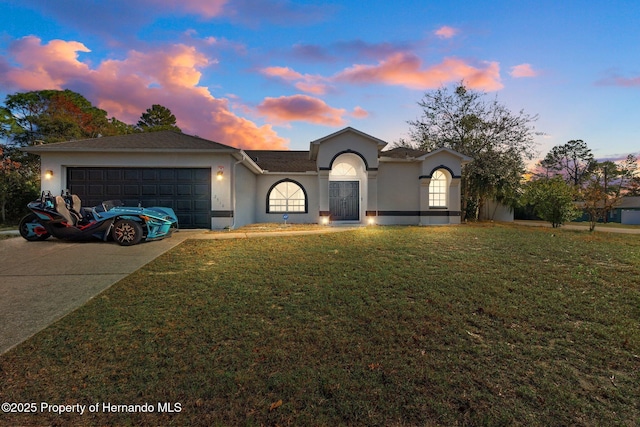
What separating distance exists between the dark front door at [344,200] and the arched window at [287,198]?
5.51 feet

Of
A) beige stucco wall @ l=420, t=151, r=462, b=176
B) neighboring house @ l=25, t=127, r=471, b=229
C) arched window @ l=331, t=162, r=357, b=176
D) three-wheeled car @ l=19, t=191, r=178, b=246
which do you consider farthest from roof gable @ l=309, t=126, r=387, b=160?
three-wheeled car @ l=19, t=191, r=178, b=246

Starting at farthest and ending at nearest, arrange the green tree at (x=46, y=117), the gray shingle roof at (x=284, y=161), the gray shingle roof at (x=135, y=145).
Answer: the green tree at (x=46, y=117)
the gray shingle roof at (x=284, y=161)
the gray shingle roof at (x=135, y=145)

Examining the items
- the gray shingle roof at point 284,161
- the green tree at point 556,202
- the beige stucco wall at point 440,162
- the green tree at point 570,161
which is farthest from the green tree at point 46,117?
the green tree at point 570,161

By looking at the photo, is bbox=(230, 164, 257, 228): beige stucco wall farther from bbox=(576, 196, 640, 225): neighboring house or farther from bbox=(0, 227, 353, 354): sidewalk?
bbox=(576, 196, 640, 225): neighboring house

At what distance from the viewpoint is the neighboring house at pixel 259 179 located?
11.6 m

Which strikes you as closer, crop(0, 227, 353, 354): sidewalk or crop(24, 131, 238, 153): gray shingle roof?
crop(0, 227, 353, 354): sidewalk

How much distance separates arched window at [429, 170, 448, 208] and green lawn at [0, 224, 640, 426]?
409 inches

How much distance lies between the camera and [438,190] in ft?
52.9

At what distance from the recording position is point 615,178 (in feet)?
150

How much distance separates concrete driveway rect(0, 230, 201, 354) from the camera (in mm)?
3709

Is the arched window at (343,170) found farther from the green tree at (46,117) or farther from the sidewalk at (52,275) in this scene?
the green tree at (46,117)

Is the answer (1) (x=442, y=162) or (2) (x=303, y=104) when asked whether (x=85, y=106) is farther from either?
(1) (x=442, y=162)

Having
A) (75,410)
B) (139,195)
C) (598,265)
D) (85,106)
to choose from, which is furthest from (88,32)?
(85,106)

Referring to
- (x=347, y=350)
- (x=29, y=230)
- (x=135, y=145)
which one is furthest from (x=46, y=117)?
(x=347, y=350)
